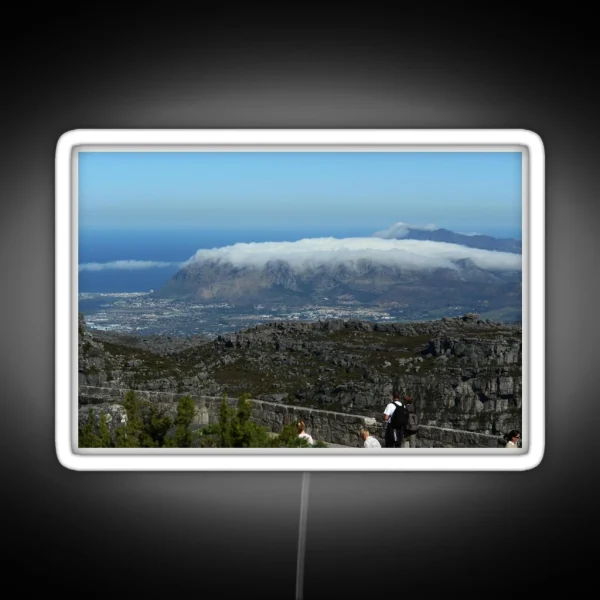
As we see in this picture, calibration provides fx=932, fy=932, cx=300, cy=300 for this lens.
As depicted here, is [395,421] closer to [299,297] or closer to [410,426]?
[410,426]

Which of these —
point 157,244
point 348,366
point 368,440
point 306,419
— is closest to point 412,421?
point 368,440

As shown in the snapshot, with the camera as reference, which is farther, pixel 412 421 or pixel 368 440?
pixel 412 421

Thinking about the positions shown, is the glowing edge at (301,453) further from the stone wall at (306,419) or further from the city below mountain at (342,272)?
the city below mountain at (342,272)

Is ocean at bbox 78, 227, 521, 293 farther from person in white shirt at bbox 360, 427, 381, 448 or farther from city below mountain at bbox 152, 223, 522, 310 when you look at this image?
person in white shirt at bbox 360, 427, 381, 448

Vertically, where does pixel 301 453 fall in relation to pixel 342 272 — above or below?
below
